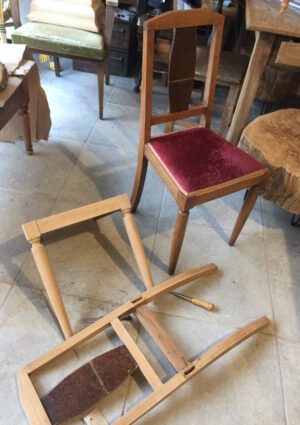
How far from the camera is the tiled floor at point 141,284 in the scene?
3.64 ft

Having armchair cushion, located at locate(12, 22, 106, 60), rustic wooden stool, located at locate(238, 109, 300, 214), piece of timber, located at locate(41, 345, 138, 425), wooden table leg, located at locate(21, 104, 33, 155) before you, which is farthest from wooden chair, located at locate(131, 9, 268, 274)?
armchair cushion, located at locate(12, 22, 106, 60)

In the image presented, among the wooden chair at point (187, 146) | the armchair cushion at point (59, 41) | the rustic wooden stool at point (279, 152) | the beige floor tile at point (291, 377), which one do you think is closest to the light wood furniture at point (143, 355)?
the beige floor tile at point (291, 377)

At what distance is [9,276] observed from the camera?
1.35 metres

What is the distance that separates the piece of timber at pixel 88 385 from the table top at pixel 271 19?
143 cm

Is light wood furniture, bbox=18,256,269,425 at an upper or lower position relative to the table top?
lower

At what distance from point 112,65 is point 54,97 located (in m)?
0.64

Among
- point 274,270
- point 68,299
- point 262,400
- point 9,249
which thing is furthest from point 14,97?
point 262,400

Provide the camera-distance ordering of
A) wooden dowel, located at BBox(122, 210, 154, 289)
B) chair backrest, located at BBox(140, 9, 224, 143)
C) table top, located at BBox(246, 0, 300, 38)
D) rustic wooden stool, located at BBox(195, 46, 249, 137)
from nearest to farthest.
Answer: chair backrest, located at BBox(140, 9, 224, 143), wooden dowel, located at BBox(122, 210, 154, 289), table top, located at BBox(246, 0, 300, 38), rustic wooden stool, located at BBox(195, 46, 249, 137)

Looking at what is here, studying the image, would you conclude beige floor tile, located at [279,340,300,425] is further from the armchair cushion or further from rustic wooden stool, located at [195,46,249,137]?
the armchair cushion

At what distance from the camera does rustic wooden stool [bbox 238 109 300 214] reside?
1.34 meters

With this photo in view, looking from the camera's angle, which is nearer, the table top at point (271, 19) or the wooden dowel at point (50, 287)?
the wooden dowel at point (50, 287)

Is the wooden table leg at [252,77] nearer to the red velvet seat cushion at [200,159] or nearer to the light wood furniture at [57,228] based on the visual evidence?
the red velvet seat cushion at [200,159]

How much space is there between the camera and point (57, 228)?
3.88ft

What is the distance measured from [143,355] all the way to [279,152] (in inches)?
37.7
